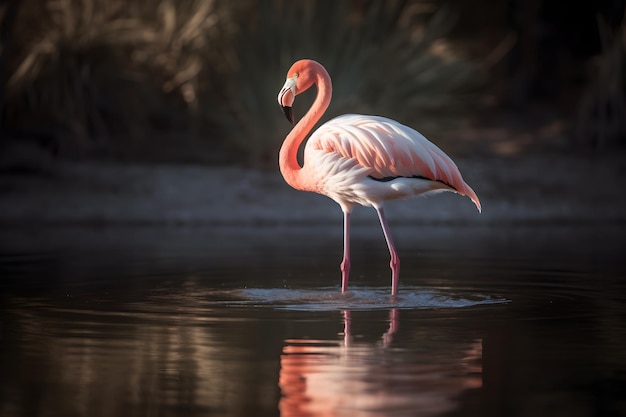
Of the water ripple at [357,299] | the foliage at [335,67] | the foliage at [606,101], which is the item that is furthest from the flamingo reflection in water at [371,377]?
the foliage at [606,101]

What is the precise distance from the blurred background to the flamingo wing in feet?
19.3

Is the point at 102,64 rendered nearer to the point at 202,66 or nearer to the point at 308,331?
the point at 202,66

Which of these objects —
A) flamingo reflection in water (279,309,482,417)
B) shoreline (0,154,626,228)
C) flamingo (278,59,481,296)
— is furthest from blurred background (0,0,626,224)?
flamingo reflection in water (279,309,482,417)

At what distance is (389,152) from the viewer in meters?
7.59

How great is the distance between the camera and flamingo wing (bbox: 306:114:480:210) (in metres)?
7.60

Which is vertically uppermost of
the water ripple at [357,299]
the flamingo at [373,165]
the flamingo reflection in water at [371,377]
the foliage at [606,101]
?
the foliage at [606,101]

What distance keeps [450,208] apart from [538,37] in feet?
15.9

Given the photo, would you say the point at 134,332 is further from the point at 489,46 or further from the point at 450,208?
the point at 489,46

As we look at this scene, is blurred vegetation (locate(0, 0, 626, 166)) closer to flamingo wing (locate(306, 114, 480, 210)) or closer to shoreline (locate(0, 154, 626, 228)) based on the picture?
shoreline (locate(0, 154, 626, 228))

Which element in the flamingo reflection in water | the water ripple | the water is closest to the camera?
the flamingo reflection in water

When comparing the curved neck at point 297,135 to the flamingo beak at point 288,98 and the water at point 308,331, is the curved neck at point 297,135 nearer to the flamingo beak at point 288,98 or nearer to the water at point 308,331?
the flamingo beak at point 288,98

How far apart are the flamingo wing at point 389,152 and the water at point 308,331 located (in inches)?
26.0

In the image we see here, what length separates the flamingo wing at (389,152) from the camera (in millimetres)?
7598

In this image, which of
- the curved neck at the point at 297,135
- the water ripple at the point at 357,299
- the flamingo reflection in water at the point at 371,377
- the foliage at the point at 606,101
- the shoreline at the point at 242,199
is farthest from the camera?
the foliage at the point at 606,101
